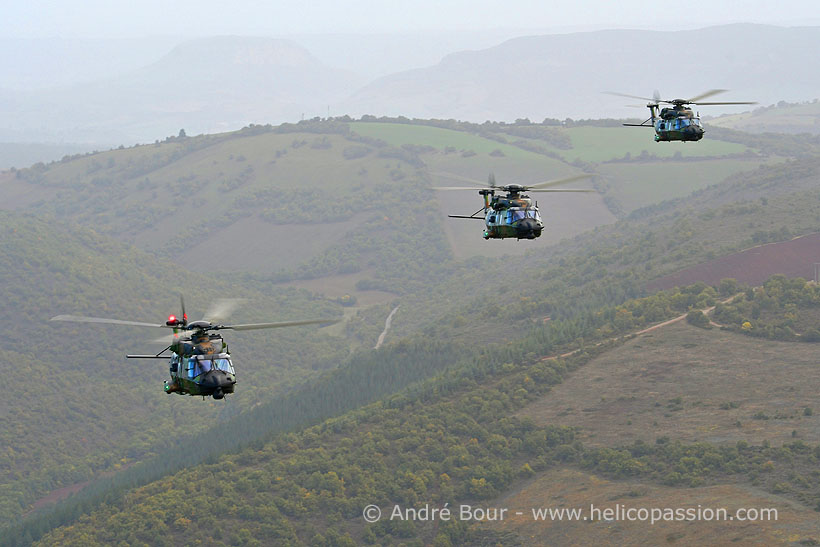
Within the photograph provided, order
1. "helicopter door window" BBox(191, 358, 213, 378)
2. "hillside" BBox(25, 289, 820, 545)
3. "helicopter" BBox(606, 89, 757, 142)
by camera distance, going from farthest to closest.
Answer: "hillside" BBox(25, 289, 820, 545), "helicopter" BBox(606, 89, 757, 142), "helicopter door window" BBox(191, 358, 213, 378)

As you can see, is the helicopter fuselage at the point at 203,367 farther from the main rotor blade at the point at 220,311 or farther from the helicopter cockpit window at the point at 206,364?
the main rotor blade at the point at 220,311

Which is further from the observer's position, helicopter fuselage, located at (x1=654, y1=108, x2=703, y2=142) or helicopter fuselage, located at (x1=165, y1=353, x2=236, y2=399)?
helicopter fuselage, located at (x1=654, y1=108, x2=703, y2=142)

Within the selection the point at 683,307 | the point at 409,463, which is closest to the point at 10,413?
the point at 409,463

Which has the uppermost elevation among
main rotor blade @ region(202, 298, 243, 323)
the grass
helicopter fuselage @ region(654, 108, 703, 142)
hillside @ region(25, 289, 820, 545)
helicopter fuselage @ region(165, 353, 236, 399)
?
helicopter fuselage @ region(654, 108, 703, 142)

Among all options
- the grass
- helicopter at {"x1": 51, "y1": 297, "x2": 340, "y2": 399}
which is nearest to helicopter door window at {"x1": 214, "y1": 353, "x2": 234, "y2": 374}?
helicopter at {"x1": 51, "y1": 297, "x2": 340, "y2": 399}

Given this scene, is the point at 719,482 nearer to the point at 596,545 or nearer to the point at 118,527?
the point at 596,545

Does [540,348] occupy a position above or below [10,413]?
above

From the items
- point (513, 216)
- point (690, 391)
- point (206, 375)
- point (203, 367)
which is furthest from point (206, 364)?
point (690, 391)

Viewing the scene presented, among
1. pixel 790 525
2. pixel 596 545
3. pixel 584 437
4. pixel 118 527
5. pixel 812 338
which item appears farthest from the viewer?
pixel 812 338

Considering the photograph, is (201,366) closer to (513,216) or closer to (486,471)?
(513,216)

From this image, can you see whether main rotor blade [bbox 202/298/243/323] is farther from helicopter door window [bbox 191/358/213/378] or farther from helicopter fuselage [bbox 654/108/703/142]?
helicopter fuselage [bbox 654/108/703/142]

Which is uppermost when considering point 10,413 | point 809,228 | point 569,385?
point 809,228
